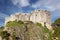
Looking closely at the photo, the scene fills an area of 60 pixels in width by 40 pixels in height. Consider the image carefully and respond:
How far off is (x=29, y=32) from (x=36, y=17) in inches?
350

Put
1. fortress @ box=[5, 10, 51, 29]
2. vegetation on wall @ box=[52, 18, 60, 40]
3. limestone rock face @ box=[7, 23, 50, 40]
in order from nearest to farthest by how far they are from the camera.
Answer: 1. limestone rock face @ box=[7, 23, 50, 40]
2. vegetation on wall @ box=[52, 18, 60, 40]
3. fortress @ box=[5, 10, 51, 29]

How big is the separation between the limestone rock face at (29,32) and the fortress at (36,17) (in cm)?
405

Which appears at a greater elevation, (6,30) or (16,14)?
(16,14)

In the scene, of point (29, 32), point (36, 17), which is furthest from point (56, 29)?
point (36, 17)

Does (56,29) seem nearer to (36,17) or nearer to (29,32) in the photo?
(29,32)

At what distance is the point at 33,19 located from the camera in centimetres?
8438

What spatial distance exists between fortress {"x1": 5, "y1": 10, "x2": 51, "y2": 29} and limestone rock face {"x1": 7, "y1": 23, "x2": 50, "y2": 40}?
4.05 meters

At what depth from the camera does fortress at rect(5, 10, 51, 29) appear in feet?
270

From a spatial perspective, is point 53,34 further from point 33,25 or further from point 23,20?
point 23,20

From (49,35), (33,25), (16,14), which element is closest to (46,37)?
(49,35)

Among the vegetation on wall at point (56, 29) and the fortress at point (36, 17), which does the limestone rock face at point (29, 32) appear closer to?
the vegetation on wall at point (56, 29)

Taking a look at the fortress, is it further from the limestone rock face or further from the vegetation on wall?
the limestone rock face

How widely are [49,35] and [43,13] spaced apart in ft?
33.0

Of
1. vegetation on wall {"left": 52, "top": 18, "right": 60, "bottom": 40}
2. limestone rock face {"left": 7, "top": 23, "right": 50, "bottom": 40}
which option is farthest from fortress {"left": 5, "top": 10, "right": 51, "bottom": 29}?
limestone rock face {"left": 7, "top": 23, "right": 50, "bottom": 40}
